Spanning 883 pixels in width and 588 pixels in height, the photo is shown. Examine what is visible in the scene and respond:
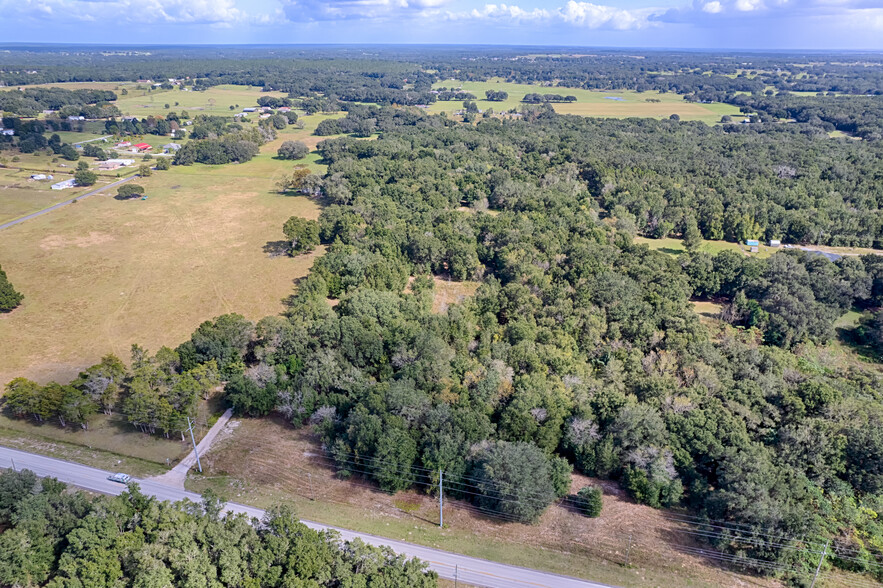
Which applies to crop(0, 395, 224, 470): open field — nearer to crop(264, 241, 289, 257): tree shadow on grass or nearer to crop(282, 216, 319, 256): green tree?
crop(282, 216, 319, 256): green tree

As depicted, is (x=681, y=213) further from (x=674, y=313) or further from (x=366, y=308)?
(x=366, y=308)

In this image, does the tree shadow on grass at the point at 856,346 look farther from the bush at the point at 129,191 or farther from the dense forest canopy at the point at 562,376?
the bush at the point at 129,191

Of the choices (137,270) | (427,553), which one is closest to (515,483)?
(427,553)

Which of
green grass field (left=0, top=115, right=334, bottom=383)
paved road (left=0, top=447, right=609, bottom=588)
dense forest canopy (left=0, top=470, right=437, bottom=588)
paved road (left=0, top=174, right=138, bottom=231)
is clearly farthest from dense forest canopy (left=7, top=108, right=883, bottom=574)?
paved road (left=0, top=174, right=138, bottom=231)

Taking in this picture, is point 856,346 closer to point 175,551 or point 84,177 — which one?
point 175,551

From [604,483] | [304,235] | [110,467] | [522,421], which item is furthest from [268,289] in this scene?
[604,483]
